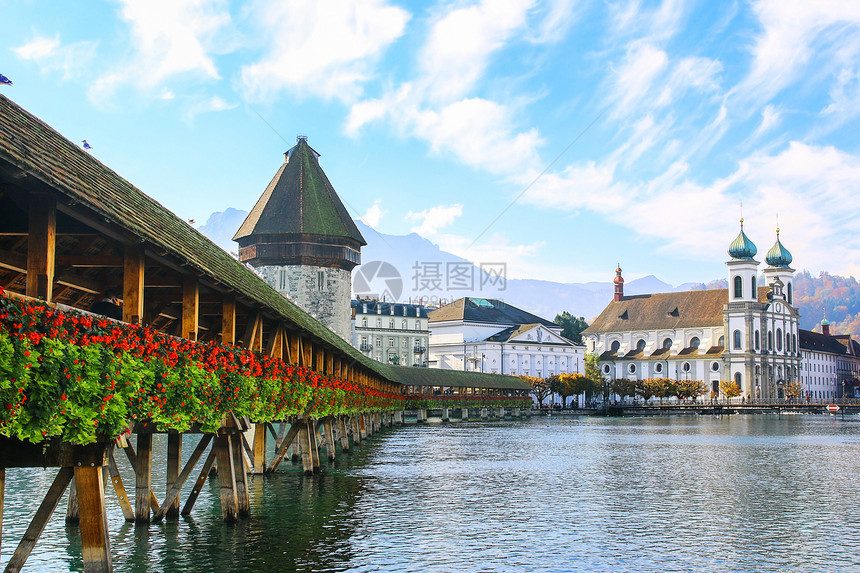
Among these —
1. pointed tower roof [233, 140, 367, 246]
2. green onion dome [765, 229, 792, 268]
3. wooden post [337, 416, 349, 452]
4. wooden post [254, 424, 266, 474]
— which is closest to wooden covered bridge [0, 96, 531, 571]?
wooden post [254, 424, 266, 474]

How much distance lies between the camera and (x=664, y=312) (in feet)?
548

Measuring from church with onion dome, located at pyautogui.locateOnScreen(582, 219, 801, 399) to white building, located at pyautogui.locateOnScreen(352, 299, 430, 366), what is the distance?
144 feet

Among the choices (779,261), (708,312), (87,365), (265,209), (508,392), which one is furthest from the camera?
(779,261)

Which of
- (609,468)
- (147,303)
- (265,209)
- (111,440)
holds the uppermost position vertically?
(265,209)

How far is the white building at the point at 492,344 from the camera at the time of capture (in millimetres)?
136875

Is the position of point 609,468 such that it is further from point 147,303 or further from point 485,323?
point 485,323

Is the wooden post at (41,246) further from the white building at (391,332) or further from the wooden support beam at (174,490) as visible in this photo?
the white building at (391,332)

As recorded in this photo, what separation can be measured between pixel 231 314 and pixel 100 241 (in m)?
4.43

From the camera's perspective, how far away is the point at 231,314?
63.1 feet

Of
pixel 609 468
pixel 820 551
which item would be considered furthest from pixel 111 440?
pixel 609 468

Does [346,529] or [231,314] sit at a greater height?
[231,314]

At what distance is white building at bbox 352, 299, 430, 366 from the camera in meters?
127

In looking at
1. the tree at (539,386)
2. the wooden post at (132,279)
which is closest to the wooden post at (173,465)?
the wooden post at (132,279)

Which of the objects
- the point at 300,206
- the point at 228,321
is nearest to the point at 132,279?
the point at 228,321
